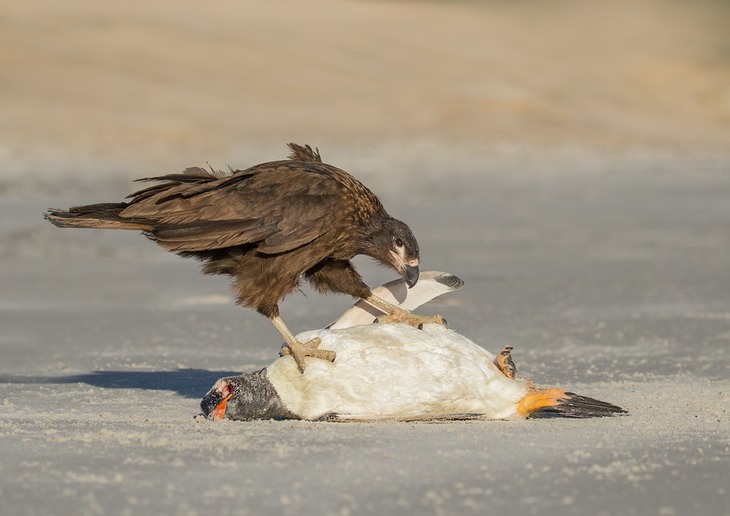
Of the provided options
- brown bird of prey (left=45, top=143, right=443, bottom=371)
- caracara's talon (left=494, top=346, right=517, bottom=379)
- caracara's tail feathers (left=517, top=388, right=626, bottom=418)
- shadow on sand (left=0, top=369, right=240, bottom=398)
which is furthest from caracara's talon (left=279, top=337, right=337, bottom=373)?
shadow on sand (left=0, top=369, right=240, bottom=398)

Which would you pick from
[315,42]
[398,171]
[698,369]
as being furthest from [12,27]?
[698,369]

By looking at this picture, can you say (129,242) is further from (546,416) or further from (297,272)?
(546,416)

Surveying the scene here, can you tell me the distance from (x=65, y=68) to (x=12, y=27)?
439cm

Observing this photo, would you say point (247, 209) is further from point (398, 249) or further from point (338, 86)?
→ point (338, 86)

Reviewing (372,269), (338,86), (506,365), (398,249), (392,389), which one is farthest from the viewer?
(338,86)

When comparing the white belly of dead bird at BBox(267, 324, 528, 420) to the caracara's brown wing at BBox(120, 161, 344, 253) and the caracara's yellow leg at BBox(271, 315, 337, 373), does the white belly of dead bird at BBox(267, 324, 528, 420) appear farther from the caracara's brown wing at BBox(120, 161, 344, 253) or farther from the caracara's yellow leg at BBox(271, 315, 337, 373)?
the caracara's brown wing at BBox(120, 161, 344, 253)

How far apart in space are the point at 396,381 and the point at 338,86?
28.7 m

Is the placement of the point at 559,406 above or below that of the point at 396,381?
below

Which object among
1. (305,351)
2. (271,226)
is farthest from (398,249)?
(305,351)

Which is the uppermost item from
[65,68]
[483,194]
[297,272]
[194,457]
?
[65,68]

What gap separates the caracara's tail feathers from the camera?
5492mm

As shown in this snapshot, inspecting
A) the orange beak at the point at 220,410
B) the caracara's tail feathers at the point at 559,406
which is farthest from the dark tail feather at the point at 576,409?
the orange beak at the point at 220,410

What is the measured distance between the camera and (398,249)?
6293mm

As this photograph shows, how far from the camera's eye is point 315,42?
127 feet
